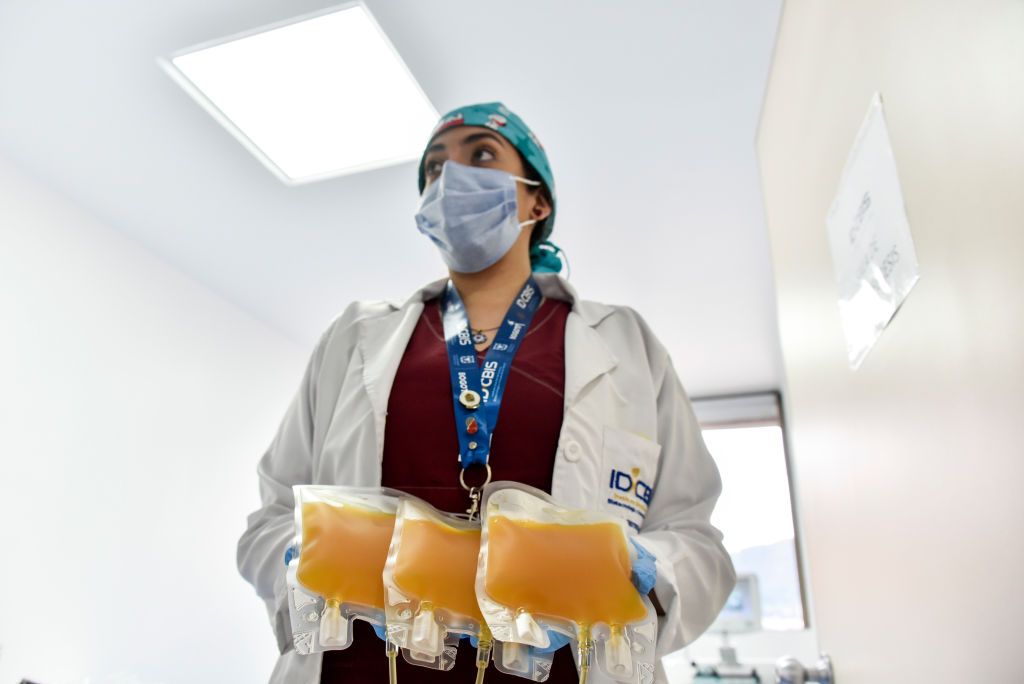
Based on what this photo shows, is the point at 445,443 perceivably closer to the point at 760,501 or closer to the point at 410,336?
the point at 410,336

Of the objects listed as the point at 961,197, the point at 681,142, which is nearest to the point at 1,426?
the point at 681,142

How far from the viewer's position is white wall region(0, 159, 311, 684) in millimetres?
2426

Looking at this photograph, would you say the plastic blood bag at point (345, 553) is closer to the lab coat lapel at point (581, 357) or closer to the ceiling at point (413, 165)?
the lab coat lapel at point (581, 357)

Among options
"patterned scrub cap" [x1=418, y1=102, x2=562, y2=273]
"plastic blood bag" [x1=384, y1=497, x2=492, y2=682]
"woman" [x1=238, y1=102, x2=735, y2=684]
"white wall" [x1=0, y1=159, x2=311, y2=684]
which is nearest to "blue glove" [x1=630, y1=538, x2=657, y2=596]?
"woman" [x1=238, y1=102, x2=735, y2=684]

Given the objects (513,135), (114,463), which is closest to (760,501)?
(114,463)

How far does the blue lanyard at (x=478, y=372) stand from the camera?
85 centimetres

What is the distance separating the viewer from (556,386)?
0.92 m

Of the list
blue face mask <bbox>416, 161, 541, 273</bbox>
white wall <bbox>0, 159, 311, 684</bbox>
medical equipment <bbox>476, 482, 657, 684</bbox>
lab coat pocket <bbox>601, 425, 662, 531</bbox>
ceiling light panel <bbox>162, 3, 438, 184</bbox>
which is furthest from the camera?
white wall <bbox>0, 159, 311, 684</bbox>

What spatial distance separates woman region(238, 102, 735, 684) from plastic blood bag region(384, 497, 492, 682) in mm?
129

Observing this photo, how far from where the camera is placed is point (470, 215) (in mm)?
1126

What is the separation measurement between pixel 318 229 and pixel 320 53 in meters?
1.16

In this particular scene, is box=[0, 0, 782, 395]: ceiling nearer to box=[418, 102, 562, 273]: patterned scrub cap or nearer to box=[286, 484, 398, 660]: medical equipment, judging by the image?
box=[418, 102, 562, 273]: patterned scrub cap

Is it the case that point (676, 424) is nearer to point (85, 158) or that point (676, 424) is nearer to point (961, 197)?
point (961, 197)

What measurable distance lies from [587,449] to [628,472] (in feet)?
0.23
